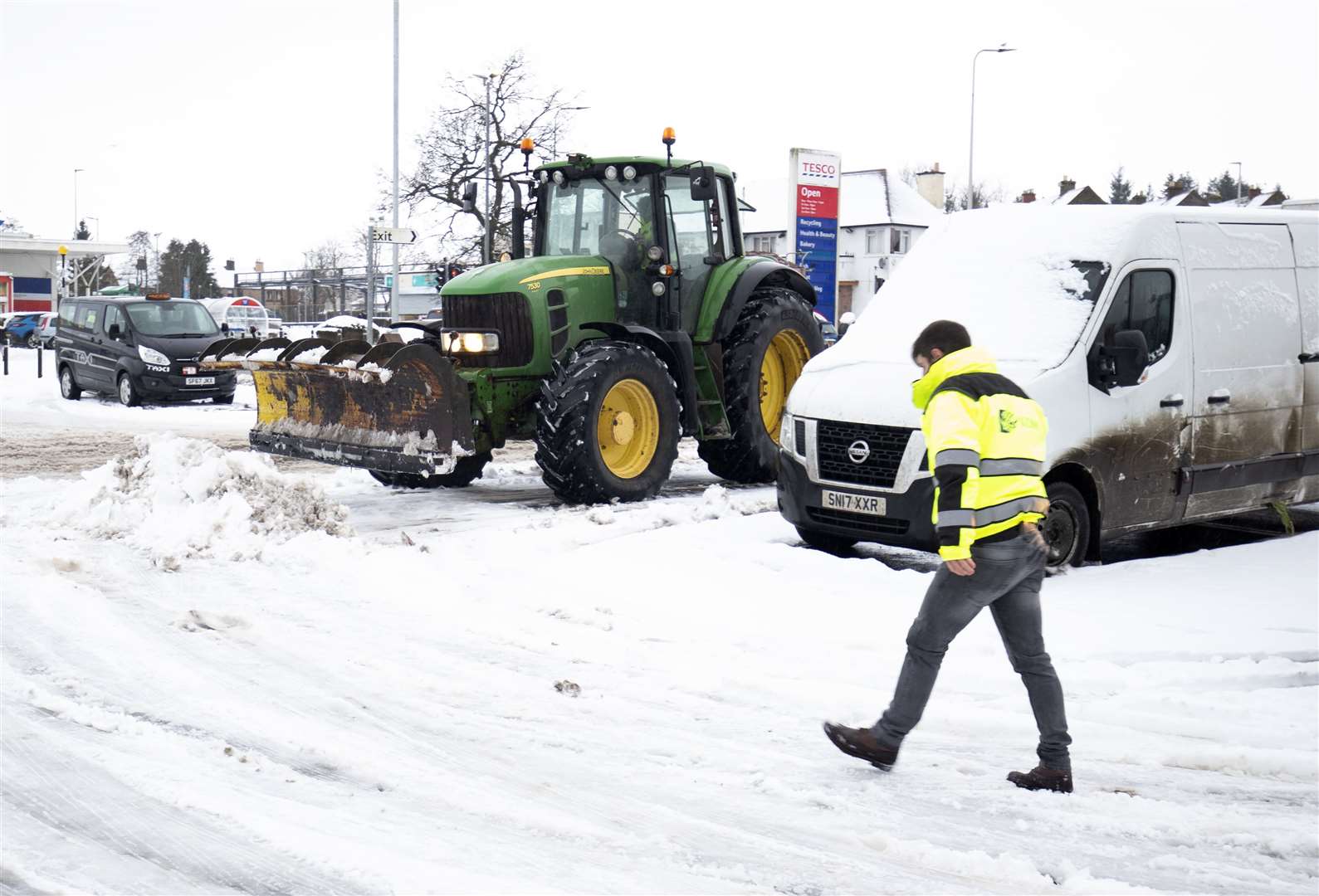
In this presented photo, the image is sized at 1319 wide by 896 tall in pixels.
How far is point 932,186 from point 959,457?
7398 cm

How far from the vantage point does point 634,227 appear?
37.4 ft


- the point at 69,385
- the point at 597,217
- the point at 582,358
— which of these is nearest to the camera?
the point at 582,358

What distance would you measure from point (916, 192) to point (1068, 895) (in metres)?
74.6

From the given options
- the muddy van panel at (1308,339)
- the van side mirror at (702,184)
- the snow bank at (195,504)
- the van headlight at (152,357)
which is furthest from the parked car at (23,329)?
the muddy van panel at (1308,339)

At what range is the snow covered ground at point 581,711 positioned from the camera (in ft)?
13.3

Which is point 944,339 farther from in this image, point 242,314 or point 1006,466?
point 242,314

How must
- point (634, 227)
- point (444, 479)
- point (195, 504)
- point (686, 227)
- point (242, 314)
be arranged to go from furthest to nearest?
point (242, 314)
point (444, 479)
point (686, 227)
point (634, 227)
point (195, 504)

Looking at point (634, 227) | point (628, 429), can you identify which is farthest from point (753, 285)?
point (628, 429)

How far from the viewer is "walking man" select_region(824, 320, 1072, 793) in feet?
15.2

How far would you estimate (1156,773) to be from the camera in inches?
194

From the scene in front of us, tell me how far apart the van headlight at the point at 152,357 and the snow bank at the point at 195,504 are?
11599 millimetres

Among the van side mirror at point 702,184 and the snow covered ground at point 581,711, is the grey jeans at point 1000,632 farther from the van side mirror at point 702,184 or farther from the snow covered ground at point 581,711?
the van side mirror at point 702,184

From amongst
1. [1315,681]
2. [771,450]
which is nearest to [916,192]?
[771,450]

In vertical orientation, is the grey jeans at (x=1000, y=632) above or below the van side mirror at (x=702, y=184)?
below
